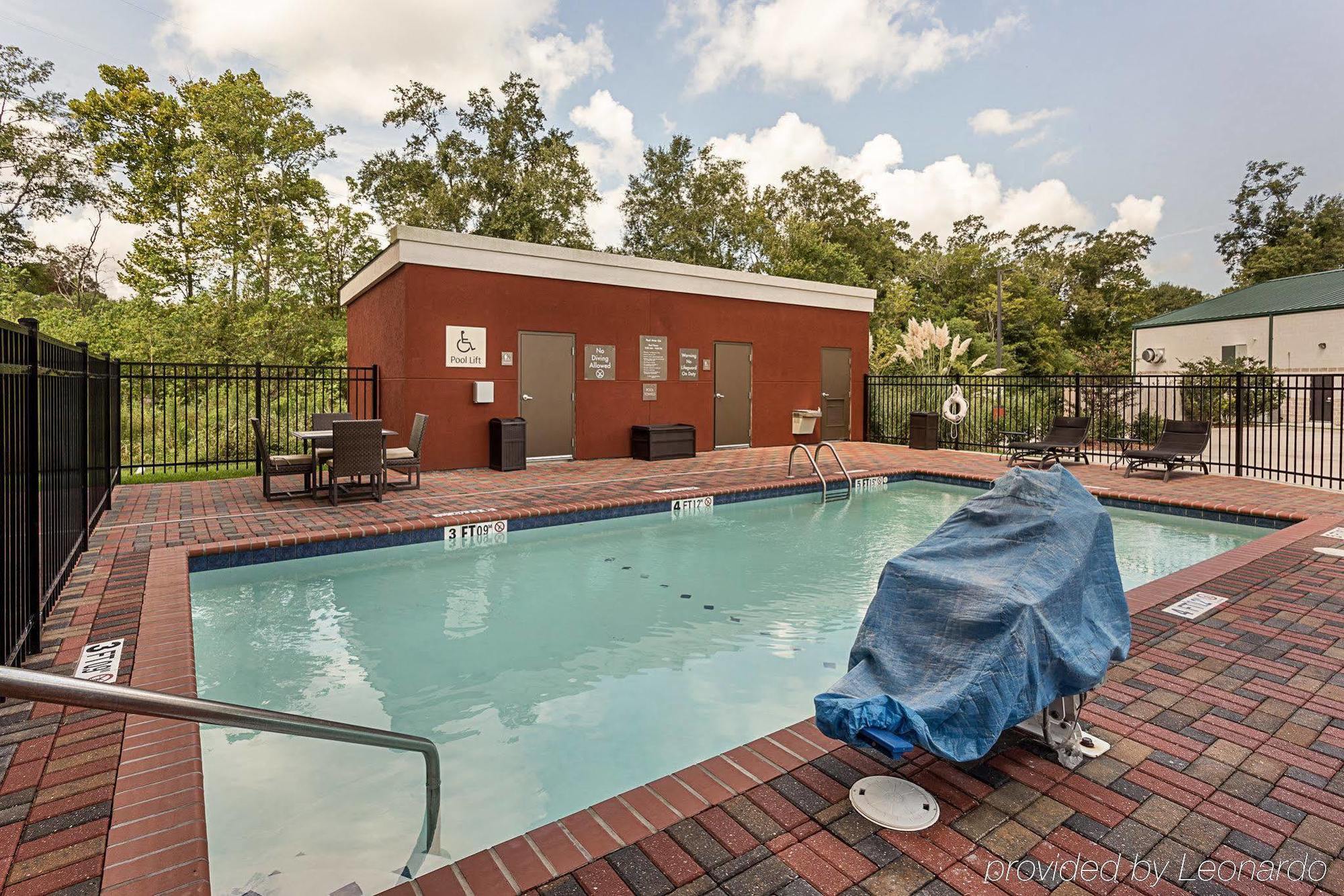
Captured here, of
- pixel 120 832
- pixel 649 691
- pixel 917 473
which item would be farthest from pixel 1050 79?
pixel 120 832

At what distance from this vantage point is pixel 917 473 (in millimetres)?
9922

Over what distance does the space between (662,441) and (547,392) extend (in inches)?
78.5

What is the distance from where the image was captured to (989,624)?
1922 mm

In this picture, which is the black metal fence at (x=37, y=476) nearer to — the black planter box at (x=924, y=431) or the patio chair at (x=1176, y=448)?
the patio chair at (x=1176, y=448)

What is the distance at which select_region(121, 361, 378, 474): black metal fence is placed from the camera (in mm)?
8758

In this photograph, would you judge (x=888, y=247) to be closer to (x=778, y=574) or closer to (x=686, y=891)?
(x=778, y=574)

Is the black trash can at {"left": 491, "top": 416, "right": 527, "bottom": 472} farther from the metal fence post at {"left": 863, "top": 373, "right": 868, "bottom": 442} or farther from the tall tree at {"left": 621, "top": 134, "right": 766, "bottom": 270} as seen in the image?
the tall tree at {"left": 621, "top": 134, "right": 766, "bottom": 270}

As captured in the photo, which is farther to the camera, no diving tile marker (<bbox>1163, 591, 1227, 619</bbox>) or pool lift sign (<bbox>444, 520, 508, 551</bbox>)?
pool lift sign (<bbox>444, 520, 508, 551</bbox>)

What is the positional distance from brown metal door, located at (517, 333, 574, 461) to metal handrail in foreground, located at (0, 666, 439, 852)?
8511 millimetres

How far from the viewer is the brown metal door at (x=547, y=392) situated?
403 inches

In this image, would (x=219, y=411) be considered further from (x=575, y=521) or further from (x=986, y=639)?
(x=986, y=639)

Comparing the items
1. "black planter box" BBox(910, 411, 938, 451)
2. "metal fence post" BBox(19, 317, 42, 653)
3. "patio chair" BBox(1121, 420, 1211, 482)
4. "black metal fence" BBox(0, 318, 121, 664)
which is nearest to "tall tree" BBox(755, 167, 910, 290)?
"black planter box" BBox(910, 411, 938, 451)

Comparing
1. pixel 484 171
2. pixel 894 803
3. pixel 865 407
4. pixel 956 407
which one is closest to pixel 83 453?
pixel 894 803

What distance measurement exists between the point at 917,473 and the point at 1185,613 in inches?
252
